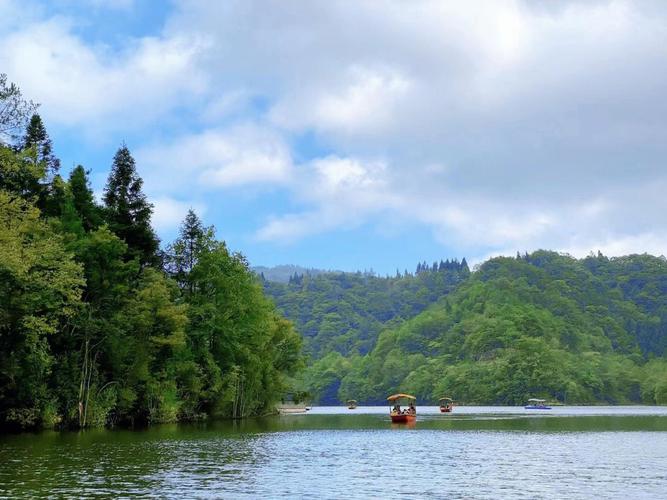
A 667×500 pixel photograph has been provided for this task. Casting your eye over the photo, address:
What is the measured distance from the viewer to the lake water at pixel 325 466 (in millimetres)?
33031

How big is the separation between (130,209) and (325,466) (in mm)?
56506

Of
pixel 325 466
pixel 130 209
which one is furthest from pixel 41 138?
pixel 325 466

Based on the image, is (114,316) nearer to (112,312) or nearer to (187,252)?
(112,312)

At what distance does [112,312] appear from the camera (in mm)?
73438

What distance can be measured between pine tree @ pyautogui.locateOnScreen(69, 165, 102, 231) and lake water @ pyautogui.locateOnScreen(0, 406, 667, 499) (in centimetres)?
2439

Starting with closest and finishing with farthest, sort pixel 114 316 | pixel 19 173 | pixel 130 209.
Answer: pixel 19 173
pixel 114 316
pixel 130 209

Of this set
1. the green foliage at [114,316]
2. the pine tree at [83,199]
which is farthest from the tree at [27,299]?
the pine tree at [83,199]

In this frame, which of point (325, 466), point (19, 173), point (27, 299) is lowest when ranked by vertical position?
point (325, 466)

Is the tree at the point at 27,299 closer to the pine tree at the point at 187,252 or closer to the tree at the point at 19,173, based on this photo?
the tree at the point at 19,173

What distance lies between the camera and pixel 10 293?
185 ft

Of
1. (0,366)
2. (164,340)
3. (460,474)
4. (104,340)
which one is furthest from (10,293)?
(460,474)

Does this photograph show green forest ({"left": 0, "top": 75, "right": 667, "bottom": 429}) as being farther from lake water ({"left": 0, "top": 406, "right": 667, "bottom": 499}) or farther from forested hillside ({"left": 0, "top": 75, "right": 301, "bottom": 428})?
lake water ({"left": 0, "top": 406, "right": 667, "bottom": 499})

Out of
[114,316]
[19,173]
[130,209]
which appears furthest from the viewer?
[130,209]

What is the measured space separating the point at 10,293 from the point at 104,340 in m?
18.1
